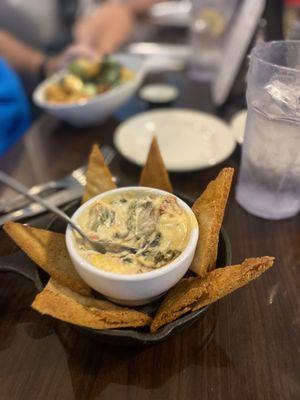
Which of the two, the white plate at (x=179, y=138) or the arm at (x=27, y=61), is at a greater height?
the arm at (x=27, y=61)

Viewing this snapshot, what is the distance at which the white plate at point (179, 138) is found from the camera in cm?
115

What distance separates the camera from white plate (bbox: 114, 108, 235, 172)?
115 centimetres

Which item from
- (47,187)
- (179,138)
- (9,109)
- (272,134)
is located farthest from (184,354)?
(9,109)

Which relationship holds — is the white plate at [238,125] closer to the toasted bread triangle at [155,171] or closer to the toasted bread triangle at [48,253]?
the toasted bread triangle at [155,171]

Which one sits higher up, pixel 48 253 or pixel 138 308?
pixel 48 253

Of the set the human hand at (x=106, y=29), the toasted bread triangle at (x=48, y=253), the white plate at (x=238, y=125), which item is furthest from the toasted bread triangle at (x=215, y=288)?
the human hand at (x=106, y=29)

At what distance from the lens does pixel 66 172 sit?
3.88ft

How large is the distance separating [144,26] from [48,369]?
2.51 meters

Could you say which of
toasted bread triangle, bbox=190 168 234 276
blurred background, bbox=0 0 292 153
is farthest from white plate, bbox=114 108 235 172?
toasted bread triangle, bbox=190 168 234 276

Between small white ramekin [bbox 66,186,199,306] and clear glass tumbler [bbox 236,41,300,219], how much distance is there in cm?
35

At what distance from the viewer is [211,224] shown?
0.67m

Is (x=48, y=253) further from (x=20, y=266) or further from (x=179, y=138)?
(x=179, y=138)

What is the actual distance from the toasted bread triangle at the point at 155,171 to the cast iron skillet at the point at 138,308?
0.22ft

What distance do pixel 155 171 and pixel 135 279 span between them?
0.33 meters
